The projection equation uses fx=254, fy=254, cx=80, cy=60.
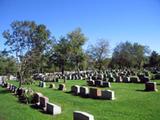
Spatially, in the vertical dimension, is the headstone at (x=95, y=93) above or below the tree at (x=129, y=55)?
below

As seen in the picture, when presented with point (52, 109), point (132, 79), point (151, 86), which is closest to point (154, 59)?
point (132, 79)

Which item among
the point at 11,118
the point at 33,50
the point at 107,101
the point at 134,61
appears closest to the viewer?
the point at 11,118

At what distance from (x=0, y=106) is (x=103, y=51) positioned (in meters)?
61.2

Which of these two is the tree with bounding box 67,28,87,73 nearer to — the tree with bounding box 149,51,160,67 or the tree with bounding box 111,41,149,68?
the tree with bounding box 111,41,149,68

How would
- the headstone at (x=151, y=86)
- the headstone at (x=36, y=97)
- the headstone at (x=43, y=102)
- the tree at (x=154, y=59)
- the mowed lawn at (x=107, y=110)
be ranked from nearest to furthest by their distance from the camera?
the mowed lawn at (x=107, y=110) → the headstone at (x=43, y=102) → the headstone at (x=36, y=97) → the headstone at (x=151, y=86) → the tree at (x=154, y=59)

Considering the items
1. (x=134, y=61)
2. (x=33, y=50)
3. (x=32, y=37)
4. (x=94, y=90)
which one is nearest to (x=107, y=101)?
(x=94, y=90)

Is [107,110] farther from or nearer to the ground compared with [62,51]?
nearer to the ground

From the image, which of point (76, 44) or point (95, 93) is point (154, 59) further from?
point (95, 93)

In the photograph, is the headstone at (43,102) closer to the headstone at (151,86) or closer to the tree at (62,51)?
the headstone at (151,86)

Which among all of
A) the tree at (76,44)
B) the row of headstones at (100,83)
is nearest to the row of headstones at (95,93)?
the row of headstones at (100,83)

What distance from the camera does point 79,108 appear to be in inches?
647

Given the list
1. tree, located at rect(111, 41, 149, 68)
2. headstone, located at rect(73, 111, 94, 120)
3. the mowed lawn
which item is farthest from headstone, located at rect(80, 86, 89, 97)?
tree, located at rect(111, 41, 149, 68)

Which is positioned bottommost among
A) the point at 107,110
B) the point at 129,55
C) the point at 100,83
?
the point at 107,110

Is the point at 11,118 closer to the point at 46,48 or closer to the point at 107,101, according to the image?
the point at 107,101
